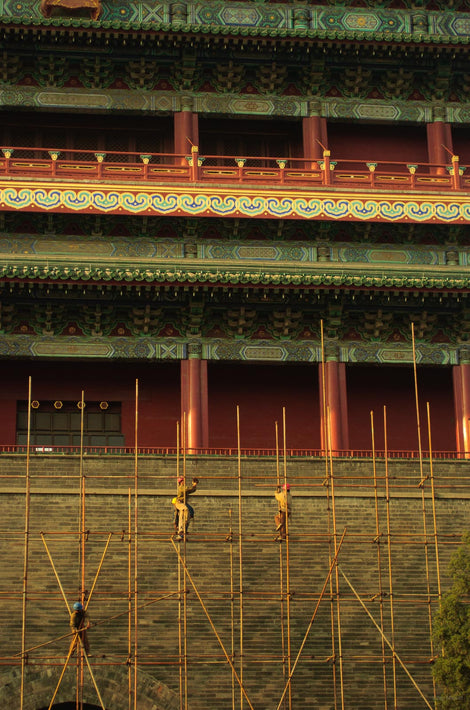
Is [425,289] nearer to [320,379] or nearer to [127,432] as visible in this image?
[320,379]

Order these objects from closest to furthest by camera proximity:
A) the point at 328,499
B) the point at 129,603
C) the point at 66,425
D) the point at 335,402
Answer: the point at 129,603, the point at 328,499, the point at 335,402, the point at 66,425

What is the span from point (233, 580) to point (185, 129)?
11.8 metres

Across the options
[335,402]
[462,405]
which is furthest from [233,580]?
[462,405]

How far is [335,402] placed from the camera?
93.9ft

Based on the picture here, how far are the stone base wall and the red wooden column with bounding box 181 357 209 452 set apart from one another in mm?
2496

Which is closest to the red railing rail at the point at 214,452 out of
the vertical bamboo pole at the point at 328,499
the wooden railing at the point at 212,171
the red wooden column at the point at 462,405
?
the red wooden column at the point at 462,405

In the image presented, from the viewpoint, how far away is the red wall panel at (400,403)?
30281 mm

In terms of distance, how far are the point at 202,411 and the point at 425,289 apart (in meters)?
4.85

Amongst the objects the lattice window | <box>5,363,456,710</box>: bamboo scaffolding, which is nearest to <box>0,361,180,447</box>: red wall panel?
the lattice window

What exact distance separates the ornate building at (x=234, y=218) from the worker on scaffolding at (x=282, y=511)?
4339mm

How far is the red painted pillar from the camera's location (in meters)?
32.3

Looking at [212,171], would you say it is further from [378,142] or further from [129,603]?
[129,603]

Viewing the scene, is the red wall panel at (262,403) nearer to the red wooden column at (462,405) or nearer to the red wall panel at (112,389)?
the red wall panel at (112,389)

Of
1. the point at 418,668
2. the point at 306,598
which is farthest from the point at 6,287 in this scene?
the point at 418,668
